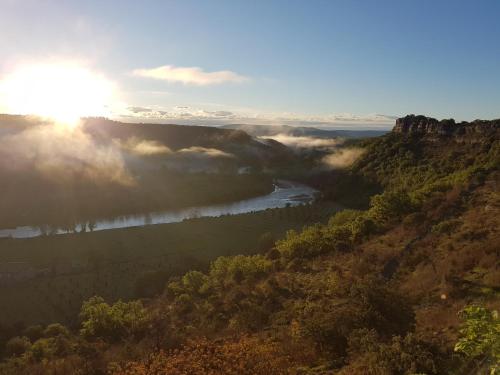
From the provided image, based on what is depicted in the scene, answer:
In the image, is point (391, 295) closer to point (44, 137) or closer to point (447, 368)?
point (447, 368)

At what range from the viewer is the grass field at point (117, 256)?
27672 millimetres

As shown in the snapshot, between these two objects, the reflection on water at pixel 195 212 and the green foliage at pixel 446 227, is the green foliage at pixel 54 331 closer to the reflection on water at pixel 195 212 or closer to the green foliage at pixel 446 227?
the green foliage at pixel 446 227

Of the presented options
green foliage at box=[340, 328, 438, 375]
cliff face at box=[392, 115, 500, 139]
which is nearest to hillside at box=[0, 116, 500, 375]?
green foliage at box=[340, 328, 438, 375]

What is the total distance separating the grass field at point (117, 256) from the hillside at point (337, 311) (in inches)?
128

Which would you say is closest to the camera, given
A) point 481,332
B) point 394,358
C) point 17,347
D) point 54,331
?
point 481,332

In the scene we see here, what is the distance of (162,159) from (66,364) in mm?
125293

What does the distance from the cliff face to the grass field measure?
889 inches

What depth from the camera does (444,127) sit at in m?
67.6

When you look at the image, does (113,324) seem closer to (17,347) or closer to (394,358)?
(17,347)

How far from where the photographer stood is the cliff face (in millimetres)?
58031

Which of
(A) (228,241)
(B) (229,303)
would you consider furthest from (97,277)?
(B) (229,303)

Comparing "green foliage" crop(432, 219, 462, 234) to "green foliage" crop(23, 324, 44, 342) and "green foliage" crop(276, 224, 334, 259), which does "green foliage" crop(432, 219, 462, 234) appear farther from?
"green foliage" crop(23, 324, 44, 342)

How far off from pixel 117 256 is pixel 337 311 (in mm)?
31074

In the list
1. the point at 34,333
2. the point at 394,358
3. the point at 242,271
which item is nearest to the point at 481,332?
the point at 394,358
